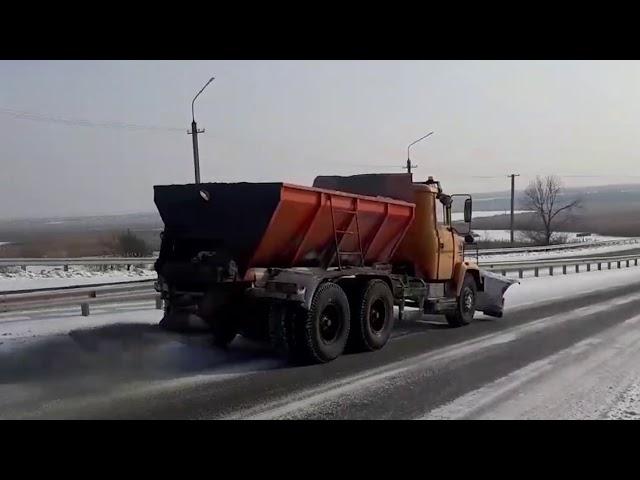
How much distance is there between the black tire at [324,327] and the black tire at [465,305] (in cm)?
375

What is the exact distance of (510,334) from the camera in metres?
11.5

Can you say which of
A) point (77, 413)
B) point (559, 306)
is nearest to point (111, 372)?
point (77, 413)

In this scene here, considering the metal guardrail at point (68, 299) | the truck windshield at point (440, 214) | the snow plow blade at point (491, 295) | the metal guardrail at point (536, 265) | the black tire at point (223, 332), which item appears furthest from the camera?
the metal guardrail at point (536, 265)

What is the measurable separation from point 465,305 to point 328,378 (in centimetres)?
561

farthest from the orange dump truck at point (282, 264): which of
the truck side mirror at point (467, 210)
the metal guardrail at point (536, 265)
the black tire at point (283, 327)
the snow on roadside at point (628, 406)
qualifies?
the metal guardrail at point (536, 265)

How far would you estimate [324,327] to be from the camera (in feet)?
30.1

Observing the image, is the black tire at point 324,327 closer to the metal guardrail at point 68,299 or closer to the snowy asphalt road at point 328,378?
the snowy asphalt road at point 328,378

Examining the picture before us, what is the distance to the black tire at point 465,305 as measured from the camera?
12.7 meters

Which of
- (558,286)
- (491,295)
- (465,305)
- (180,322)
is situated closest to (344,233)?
(180,322)

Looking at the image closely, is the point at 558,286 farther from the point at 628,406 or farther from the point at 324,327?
the point at 628,406
